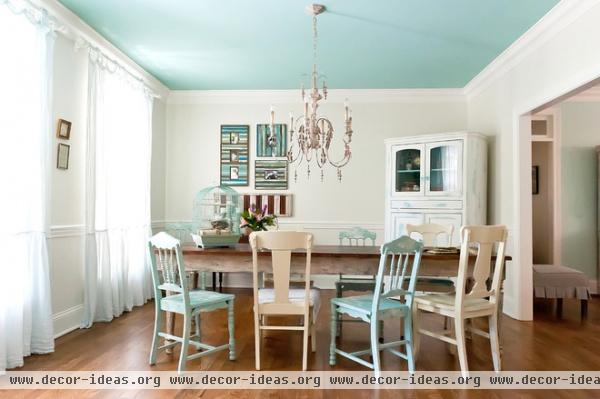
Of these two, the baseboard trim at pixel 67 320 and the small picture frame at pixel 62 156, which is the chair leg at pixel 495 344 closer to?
the baseboard trim at pixel 67 320

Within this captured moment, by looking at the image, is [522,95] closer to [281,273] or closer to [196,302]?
[281,273]

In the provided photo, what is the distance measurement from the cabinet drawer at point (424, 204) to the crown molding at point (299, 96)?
59.4 inches

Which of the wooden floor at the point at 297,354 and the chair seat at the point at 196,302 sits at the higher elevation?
the chair seat at the point at 196,302

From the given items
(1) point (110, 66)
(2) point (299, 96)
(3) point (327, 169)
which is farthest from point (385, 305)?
(2) point (299, 96)

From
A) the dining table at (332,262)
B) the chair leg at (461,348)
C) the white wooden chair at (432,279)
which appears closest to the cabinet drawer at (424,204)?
the white wooden chair at (432,279)

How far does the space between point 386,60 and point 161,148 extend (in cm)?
321

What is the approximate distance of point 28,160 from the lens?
2.97 m

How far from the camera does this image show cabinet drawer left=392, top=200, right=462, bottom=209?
15.8 ft

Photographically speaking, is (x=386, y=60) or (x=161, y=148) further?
(x=161, y=148)

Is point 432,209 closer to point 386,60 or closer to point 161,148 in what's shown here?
point 386,60

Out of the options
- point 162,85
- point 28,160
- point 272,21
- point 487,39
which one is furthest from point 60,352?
point 487,39

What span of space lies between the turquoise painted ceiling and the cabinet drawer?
1551 millimetres

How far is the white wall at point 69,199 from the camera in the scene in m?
3.40

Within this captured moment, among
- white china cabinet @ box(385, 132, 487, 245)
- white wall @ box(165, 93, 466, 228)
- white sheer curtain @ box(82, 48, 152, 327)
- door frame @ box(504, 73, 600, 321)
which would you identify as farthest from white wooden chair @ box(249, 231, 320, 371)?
white wall @ box(165, 93, 466, 228)
